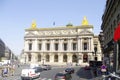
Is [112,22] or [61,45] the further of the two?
[61,45]

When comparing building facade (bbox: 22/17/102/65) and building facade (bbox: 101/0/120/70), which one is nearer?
building facade (bbox: 101/0/120/70)

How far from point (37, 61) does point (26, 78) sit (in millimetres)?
92297

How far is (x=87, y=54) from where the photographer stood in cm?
11938

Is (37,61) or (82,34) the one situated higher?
(82,34)

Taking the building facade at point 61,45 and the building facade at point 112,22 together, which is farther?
the building facade at point 61,45

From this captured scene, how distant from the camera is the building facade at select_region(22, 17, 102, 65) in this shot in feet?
394

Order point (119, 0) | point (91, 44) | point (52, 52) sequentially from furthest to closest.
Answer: point (52, 52) < point (91, 44) < point (119, 0)

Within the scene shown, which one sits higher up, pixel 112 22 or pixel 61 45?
pixel 61 45

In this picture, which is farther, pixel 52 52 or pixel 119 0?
pixel 52 52

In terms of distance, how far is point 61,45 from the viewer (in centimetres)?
12644

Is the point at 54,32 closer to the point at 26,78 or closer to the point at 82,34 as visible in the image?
the point at 82,34

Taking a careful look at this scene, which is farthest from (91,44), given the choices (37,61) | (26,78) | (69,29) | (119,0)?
(119,0)

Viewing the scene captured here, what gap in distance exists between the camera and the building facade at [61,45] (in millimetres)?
120062

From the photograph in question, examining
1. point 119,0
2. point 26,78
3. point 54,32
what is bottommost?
point 26,78
